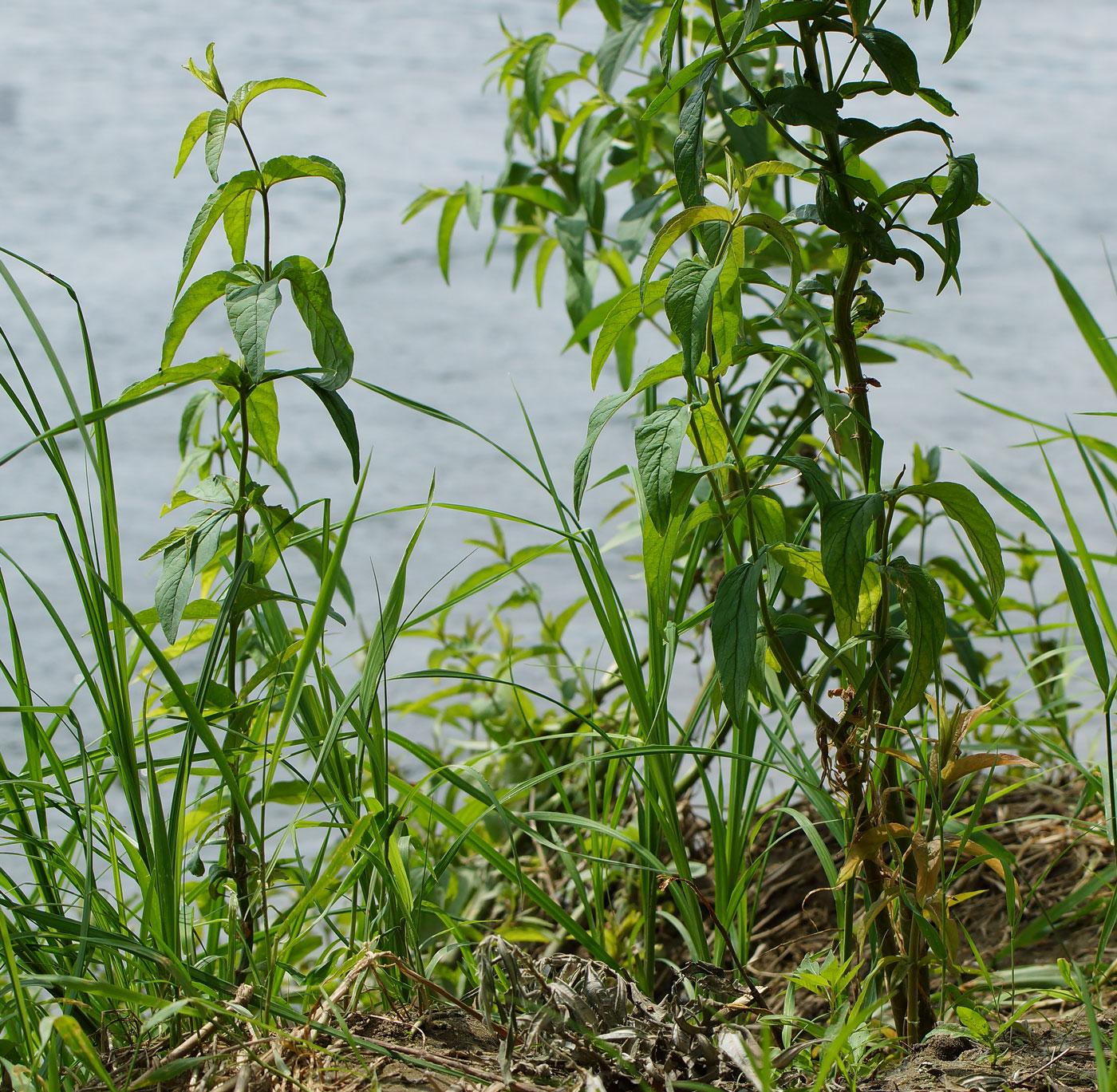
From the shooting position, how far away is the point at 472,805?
0.87 metres

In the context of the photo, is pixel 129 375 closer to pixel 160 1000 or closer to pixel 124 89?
pixel 124 89

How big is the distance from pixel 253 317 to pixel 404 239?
7.07 ft

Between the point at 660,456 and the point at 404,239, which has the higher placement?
the point at 404,239

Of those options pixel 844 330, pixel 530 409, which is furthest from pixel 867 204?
pixel 530 409

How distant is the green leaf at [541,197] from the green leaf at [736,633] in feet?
2.13

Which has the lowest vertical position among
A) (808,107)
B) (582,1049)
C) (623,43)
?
(582,1049)

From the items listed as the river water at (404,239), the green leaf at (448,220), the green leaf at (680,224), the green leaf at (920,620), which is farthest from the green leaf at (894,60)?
the river water at (404,239)

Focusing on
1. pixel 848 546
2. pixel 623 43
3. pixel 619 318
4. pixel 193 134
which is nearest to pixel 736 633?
pixel 848 546

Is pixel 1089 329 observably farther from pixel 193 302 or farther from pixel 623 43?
pixel 623 43

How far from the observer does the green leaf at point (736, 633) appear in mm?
474

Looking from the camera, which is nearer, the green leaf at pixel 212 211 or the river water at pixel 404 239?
the green leaf at pixel 212 211

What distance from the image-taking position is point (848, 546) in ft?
1.54

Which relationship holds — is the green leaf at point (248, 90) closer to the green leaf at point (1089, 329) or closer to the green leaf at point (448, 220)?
the green leaf at point (1089, 329)

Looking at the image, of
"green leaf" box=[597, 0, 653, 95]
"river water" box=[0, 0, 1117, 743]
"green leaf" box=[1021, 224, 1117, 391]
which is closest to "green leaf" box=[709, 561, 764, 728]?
"green leaf" box=[1021, 224, 1117, 391]
